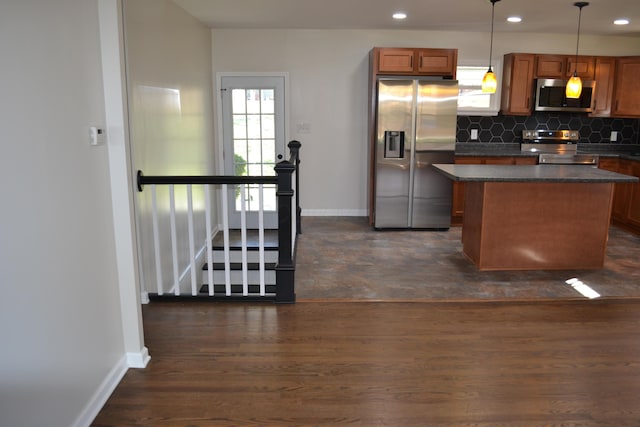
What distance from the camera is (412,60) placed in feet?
19.5

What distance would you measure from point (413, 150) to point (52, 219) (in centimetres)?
455

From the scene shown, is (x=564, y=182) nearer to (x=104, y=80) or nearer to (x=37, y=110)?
(x=104, y=80)

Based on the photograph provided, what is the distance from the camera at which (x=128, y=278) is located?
106 inches

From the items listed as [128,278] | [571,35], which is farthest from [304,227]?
[571,35]

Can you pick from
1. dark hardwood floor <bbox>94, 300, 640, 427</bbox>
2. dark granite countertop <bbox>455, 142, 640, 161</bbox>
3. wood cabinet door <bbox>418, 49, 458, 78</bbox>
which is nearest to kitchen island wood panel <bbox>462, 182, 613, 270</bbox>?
dark hardwood floor <bbox>94, 300, 640, 427</bbox>

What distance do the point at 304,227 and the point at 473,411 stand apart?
3.91 m

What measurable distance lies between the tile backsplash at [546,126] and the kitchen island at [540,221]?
218 centimetres

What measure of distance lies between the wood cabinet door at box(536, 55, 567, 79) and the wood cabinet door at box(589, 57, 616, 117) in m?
0.44

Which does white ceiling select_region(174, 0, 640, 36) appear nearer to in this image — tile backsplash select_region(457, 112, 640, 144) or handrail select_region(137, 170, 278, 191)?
tile backsplash select_region(457, 112, 640, 144)

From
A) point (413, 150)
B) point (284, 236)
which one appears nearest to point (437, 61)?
point (413, 150)

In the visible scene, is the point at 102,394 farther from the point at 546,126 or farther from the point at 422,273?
the point at 546,126

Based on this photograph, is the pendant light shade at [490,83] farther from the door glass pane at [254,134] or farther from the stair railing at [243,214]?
the door glass pane at [254,134]

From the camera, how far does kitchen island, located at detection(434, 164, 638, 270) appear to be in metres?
4.46

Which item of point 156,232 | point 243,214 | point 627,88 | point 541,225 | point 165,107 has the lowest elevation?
point 541,225
